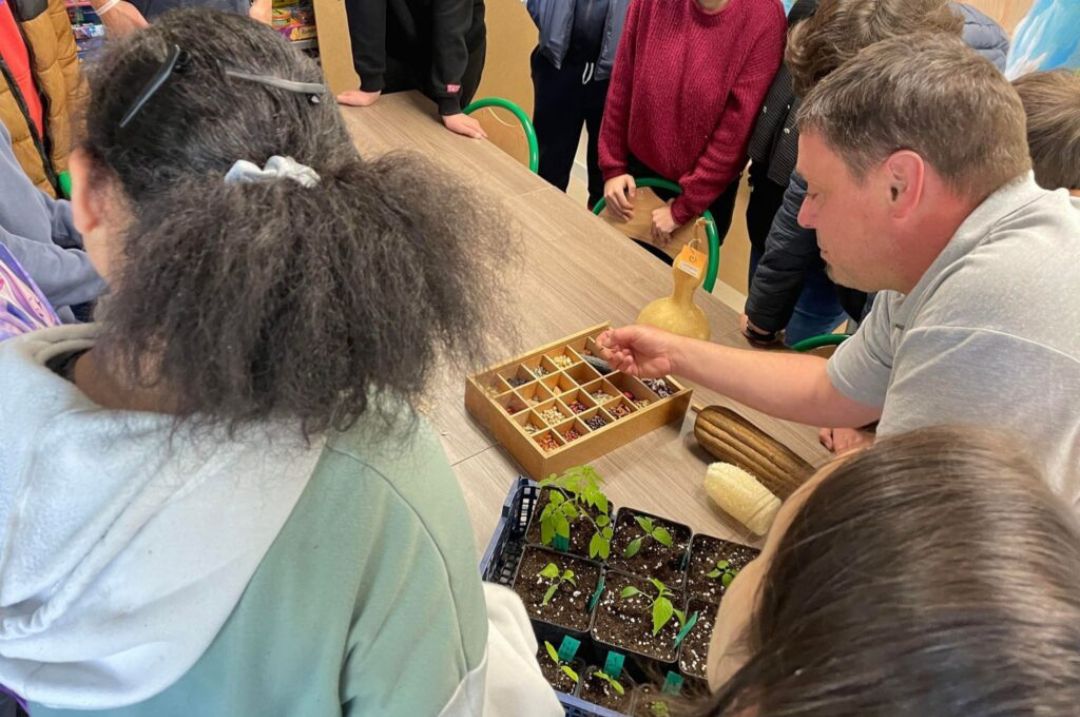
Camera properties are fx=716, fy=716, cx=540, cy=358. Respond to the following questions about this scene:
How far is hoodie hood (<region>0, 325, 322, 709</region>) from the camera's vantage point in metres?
0.48

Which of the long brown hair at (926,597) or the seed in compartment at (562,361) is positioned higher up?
the long brown hair at (926,597)

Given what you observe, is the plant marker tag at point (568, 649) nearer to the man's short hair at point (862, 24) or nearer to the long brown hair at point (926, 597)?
the long brown hair at point (926, 597)

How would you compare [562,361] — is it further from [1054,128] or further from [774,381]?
[1054,128]

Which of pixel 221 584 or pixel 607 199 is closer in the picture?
pixel 221 584

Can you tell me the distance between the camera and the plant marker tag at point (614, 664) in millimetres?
983

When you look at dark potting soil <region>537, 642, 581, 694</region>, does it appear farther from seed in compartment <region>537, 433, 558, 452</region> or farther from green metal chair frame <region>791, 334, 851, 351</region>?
green metal chair frame <region>791, 334, 851, 351</region>

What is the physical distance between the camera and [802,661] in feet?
1.44

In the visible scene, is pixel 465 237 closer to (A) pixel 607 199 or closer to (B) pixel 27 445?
(B) pixel 27 445

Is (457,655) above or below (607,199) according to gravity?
above

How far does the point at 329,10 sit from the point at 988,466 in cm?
349

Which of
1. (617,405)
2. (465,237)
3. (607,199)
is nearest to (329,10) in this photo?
(607,199)

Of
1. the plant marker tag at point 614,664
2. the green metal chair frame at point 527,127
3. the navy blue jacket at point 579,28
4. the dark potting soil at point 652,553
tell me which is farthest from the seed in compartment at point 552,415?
the navy blue jacket at point 579,28

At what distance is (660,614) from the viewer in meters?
1.00

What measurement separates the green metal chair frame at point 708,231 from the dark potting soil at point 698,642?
3.46ft
